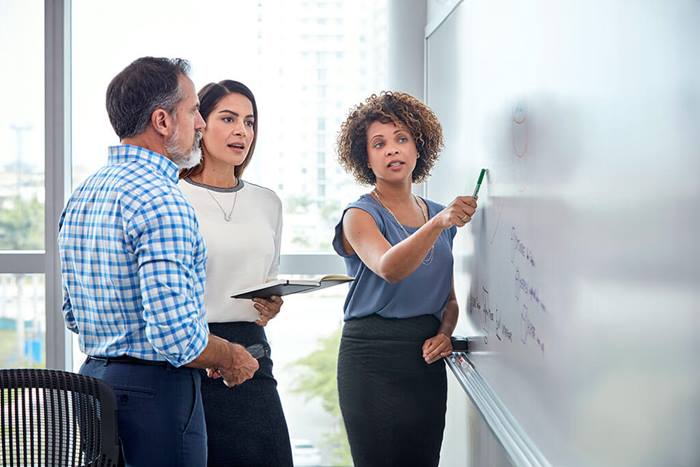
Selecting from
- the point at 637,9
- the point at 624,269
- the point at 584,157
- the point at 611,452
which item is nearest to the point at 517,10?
the point at 584,157

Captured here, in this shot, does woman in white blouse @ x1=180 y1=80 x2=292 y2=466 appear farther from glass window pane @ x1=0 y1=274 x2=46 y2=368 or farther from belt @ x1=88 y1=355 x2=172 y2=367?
glass window pane @ x1=0 y1=274 x2=46 y2=368

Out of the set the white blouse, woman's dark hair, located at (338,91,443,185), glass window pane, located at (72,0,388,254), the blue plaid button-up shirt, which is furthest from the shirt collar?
glass window pane, located at (72,0,388,254)

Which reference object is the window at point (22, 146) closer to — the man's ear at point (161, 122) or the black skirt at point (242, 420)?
the black skirt at point (242, 420)

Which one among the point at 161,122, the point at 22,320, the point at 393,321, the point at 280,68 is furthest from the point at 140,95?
the point at 22,320

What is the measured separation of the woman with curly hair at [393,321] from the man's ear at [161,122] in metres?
0.65

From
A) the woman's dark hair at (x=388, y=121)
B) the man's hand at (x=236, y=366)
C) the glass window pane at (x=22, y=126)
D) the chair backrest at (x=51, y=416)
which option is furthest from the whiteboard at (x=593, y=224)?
the glass window pane at (x=22, y=126)

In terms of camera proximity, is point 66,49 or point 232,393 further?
point 66,49

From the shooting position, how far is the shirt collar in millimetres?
1655

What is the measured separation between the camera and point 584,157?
1.20 metres

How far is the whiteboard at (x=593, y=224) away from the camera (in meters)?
0.89

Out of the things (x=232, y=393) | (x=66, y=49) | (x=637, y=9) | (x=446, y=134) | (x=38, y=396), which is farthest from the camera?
(x=66, y=49)

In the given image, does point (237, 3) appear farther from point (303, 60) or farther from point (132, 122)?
point (132, 122)

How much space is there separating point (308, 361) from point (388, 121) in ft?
4.45

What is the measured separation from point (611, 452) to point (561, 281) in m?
0.32
